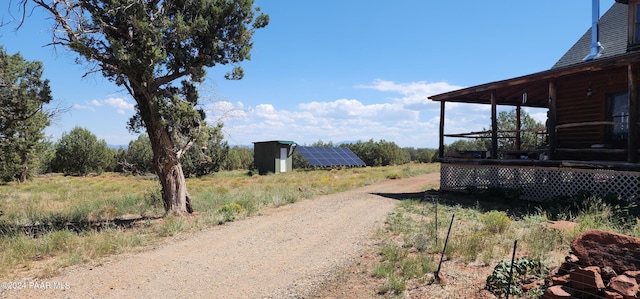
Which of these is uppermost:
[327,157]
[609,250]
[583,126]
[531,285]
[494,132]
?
[583,126]

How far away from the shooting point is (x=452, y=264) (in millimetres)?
5844

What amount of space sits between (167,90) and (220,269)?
6.28m

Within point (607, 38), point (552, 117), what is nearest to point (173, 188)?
point (552, 117)

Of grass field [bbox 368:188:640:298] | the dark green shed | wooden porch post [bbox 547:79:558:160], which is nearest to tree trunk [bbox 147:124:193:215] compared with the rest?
grass field [bbox 368:188:640:298]

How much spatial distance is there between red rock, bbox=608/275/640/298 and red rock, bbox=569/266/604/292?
0.36ft

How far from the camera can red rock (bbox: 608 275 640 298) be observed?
145 inches

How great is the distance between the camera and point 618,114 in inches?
462

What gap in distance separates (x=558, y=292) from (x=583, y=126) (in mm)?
10990

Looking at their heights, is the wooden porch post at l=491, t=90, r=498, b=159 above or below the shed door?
above

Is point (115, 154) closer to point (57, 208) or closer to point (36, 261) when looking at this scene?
point (57, 208)

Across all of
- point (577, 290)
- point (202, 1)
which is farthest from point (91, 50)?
point (577, 290)

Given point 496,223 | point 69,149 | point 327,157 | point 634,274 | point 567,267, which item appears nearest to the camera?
point 634,274

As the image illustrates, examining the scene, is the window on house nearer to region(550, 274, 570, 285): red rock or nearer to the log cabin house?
the log cabin house

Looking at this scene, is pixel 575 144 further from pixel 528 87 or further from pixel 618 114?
pixel 528 87
